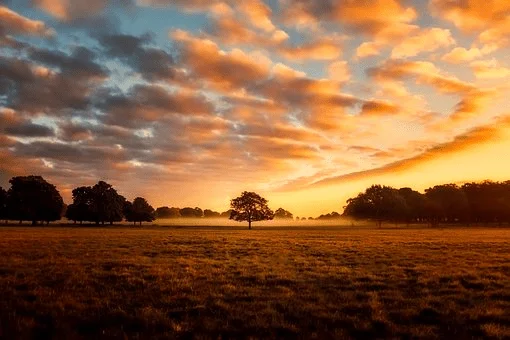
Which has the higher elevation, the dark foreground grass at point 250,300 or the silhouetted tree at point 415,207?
the silhouetted tree at point 415,207

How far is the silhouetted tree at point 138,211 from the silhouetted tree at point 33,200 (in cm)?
3022

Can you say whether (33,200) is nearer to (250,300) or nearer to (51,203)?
(51,203)

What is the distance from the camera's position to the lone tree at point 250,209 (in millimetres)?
136250

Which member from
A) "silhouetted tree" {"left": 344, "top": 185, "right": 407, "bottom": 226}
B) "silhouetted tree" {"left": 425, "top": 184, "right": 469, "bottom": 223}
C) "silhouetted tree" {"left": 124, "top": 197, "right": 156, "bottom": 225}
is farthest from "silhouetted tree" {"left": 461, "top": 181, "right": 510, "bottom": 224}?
"silhouetted tree" {"left": 124, "top": 197, "right": 156, "bottom": 225}

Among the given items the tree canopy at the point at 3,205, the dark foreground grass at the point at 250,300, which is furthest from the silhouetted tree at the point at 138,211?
the dark foreground grass at the point at 250,300

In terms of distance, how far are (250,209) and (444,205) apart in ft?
266

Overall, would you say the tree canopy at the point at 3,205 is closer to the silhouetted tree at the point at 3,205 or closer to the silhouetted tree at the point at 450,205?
the silhouetted tree at the point at 3,205

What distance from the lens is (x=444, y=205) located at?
6476 inches

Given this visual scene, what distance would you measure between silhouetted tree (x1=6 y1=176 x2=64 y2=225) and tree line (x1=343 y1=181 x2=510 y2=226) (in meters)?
108

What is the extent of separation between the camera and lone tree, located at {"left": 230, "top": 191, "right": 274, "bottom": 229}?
13625 cm

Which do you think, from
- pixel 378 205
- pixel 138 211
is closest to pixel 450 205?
pixel 378 205

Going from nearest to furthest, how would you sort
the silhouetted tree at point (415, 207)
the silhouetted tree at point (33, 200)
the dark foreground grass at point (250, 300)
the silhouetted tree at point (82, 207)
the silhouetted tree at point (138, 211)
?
1. the dark foreground grass at point (250, 300)
2. the silhouetted tree at point (33, 200)
3. the silhouetted tree at point (82, 207)
4. the silhouetted tree at point (138, 211)
5. the silhouetted tree at point (415, 207)

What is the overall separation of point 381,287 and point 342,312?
18.9 feet

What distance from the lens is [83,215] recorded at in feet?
436
